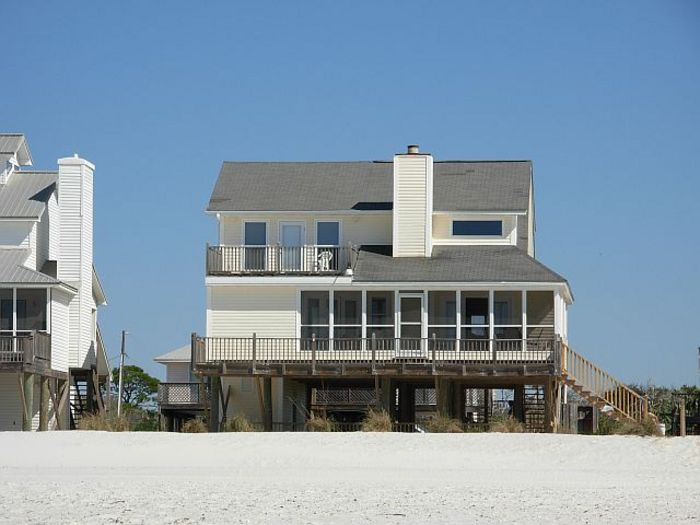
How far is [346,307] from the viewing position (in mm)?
46500

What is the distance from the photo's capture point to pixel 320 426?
144 feet

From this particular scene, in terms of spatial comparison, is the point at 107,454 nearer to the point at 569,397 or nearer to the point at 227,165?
the point at 227,165

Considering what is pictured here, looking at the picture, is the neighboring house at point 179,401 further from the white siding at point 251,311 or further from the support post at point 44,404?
the support post at point 44,404

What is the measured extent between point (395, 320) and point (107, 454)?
448 inches

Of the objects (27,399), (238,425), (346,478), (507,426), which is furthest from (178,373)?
(346,478)

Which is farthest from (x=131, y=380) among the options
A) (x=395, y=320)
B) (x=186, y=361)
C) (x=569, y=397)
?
(x=395, y=320)

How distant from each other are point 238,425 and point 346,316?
16.4ft

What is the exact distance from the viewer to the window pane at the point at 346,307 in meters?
46.4

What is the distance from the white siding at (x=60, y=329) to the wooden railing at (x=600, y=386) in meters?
15.3

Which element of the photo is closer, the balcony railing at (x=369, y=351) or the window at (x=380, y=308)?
the balcony railing at (x=369, y=351)

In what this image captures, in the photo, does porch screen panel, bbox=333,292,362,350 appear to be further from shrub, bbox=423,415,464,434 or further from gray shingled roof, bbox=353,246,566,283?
shrub, bbox=423,415,464,434

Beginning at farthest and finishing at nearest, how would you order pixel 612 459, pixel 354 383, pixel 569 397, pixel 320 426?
pixel 569 397 → pixel 354 383 → pixel 320 426 → pixel 612 459

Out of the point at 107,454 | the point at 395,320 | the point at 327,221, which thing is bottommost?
the point at 107,454

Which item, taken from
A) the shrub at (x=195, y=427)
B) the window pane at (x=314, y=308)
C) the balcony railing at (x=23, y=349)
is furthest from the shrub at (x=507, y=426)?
the balcony railing at (x=23, y=349)
